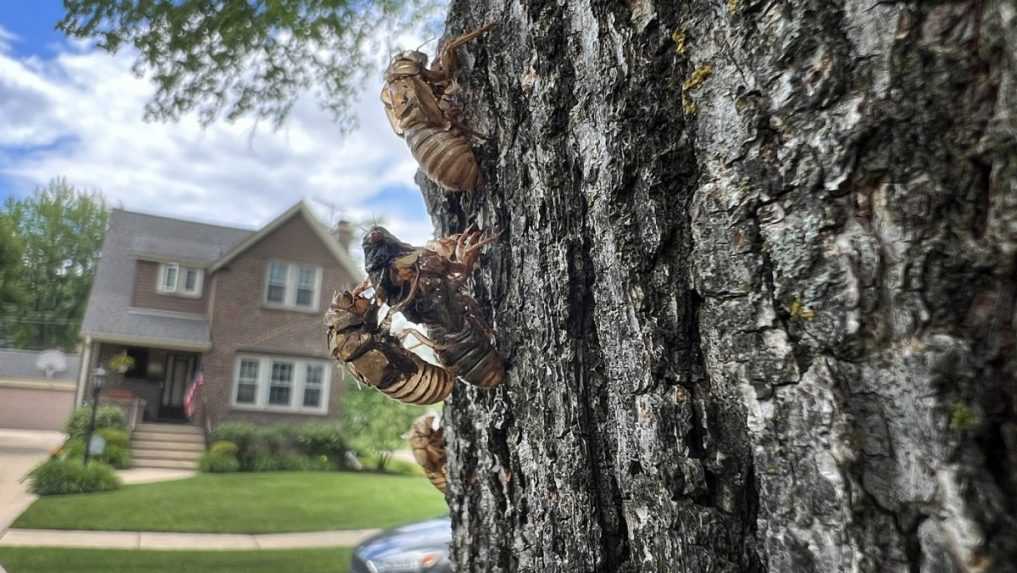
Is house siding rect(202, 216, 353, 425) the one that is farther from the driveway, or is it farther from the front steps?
the driveway

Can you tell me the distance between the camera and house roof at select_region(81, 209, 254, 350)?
5.40 m

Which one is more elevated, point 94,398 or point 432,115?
point 432,115

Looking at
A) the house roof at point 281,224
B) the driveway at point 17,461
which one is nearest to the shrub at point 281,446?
the house roof at point 281,224

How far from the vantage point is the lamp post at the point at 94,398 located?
122 inches

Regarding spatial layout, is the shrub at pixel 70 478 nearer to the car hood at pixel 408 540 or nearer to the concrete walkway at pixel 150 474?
the concrete walkway at pixel 150 474

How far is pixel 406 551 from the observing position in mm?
4148

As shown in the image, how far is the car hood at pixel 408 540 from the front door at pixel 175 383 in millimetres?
2333

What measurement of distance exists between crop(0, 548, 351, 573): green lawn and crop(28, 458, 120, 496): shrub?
0.91 ft

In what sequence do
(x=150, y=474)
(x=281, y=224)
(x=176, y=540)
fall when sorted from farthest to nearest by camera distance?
(x=281, y=224) < (x=150, y=474) < (x=176, y=540)

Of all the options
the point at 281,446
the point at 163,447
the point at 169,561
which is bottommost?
the point at 169,561

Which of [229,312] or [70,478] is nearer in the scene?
[70,478]

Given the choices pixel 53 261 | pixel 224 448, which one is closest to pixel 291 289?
pixel 224 448

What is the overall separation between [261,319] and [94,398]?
6118mm

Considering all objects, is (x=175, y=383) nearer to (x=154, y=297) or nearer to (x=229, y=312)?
(x=154, y=297)
